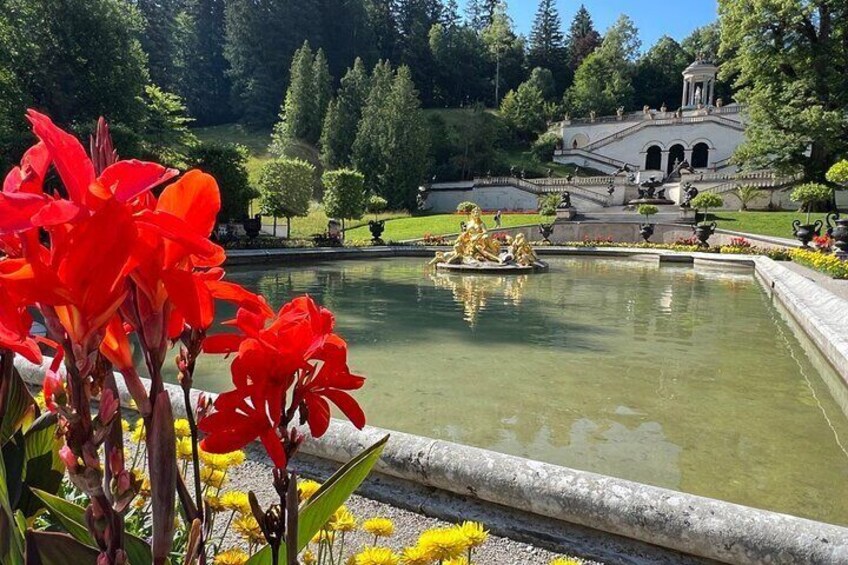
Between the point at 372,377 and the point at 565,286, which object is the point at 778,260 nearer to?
the point at 565,286

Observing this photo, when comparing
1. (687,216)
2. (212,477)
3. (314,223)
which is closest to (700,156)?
(687,216)

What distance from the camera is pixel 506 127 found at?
63.7 metres

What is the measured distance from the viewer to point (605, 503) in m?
2.48

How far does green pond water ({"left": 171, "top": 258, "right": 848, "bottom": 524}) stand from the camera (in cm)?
419

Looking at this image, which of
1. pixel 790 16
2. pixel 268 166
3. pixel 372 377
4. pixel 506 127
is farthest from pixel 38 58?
pixel 506 127

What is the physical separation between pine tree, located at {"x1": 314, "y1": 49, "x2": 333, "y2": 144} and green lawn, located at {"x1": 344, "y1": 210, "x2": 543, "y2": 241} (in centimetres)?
1940

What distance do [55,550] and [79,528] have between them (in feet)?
0.33

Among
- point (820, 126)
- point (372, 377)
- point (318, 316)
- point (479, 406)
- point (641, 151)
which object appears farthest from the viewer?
point (641, 151)

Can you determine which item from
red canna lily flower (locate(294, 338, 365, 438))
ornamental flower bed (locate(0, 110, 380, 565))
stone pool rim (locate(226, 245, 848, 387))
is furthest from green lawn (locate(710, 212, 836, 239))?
ornamental flower bed (locate(0, 110, 380, 565))

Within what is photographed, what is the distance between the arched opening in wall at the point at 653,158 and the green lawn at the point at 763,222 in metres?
28.0

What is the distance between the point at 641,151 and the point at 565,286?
48838 millimetres

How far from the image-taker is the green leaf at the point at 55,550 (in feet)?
2.68

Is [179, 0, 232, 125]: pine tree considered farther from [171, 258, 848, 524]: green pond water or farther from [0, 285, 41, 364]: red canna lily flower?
[0, 285, 41, 364]: red canna lily flower

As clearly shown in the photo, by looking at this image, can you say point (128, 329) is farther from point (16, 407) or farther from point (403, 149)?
point (403, 149)
